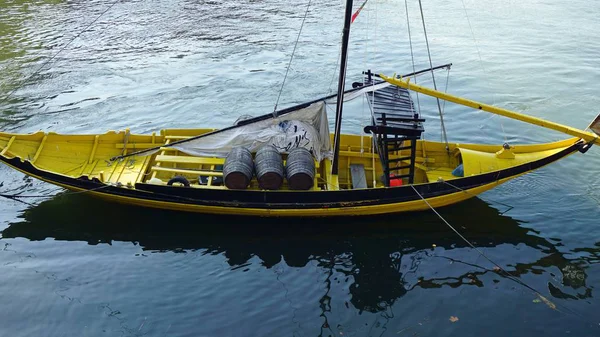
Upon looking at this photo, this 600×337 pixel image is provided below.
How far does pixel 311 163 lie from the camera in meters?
17.8

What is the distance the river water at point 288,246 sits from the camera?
1477cm

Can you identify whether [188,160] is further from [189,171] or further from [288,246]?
[288,246]

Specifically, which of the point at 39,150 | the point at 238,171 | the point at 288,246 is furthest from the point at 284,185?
the point at 39,150

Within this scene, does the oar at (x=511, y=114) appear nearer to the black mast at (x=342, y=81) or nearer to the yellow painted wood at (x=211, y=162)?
the yellow painted wood at (x=211, y=162)

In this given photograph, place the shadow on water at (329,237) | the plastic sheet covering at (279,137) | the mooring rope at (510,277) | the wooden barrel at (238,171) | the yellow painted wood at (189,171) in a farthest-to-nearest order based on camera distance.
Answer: the plastic sheet covering at (279,137) < the yellow painted wood at (189,171) < the wooden barrel at (238,171) < the shadow on water at (329,237) < the mooring rope at (510,277)

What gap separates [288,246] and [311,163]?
302 centimetres

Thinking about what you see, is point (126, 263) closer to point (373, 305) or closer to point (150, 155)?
point (150, 155)

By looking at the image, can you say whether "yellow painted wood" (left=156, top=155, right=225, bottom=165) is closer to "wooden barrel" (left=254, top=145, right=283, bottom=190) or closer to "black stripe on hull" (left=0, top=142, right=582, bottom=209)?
"black stripe on hull" (left=0, top=142, right=582, bottom=209)

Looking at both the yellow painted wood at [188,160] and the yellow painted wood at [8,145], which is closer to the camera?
the yellow painted wood at [8,145]

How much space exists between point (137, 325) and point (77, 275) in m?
3.37

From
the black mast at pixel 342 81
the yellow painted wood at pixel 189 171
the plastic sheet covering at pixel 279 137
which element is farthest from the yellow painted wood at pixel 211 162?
the black mast at pixel 342 81

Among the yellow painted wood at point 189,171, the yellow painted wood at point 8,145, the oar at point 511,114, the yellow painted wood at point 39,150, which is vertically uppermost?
Answer: the oar at point 511,114

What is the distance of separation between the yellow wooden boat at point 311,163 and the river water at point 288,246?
1.29 m

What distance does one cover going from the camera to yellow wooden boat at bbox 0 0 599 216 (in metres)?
17.4
